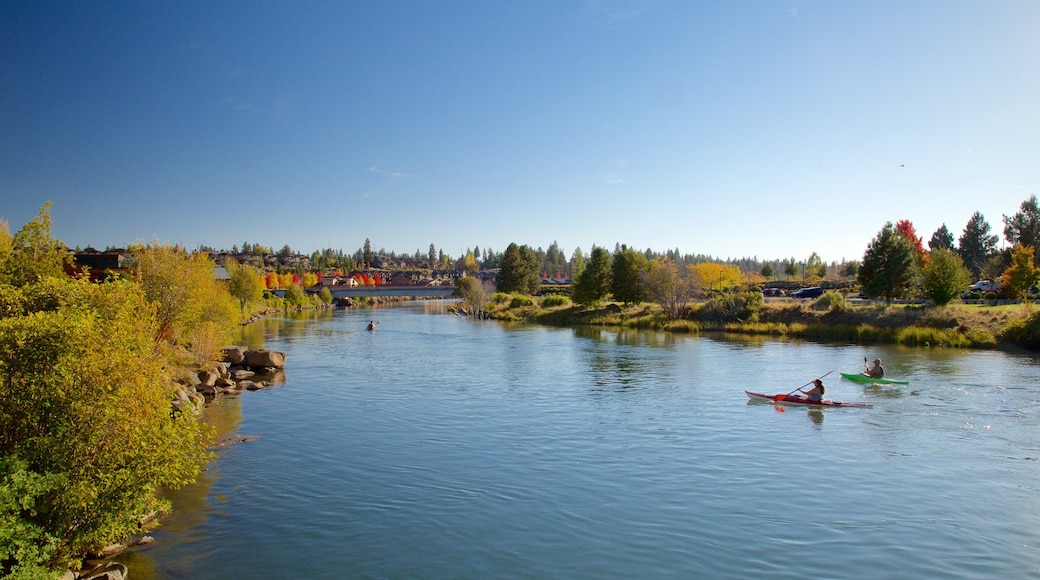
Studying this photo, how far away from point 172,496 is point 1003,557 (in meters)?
22.1

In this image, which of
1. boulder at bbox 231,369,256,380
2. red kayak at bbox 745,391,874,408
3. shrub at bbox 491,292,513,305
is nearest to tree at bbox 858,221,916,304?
red kayak at bbox 745,391,874,408

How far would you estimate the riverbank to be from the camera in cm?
5259

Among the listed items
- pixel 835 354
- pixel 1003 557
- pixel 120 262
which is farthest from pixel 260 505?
pixel 120 262

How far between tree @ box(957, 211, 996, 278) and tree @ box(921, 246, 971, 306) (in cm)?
6520

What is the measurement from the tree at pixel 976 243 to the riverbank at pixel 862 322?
213 ft

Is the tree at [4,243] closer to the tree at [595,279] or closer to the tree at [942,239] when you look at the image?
the tree at [595,279]

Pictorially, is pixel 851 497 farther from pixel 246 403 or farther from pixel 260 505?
pixel 246 403

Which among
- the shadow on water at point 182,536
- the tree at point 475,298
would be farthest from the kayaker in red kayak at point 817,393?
the tree at point 475,298

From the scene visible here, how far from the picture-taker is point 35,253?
27.5 meters

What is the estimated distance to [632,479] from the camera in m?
20.4

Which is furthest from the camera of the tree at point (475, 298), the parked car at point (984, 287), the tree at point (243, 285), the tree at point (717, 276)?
the tree at point (475, 298)

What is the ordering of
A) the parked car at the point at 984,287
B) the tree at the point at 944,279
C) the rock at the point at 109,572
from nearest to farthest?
the rock at the point at 109,572
the tree at the point at 944,279
the parked car at the point at 984,287

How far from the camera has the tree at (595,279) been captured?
95250mm

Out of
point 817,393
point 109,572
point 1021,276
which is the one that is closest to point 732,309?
point 1021,276
